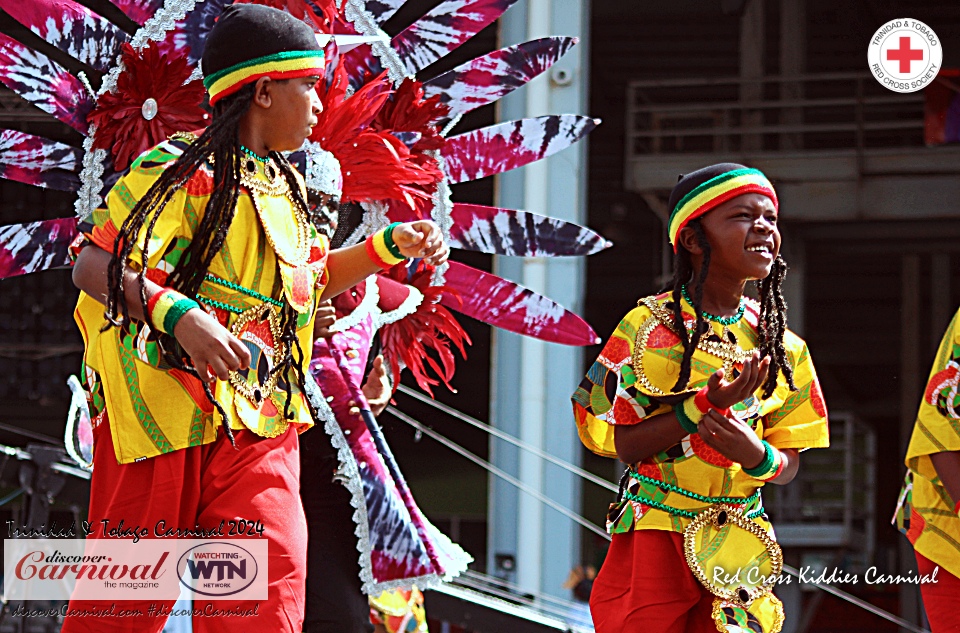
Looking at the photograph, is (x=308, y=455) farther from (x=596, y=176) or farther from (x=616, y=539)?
(x=596, y=176)

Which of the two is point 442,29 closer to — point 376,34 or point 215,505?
point 376,34

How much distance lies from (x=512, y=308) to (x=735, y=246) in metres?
0.93

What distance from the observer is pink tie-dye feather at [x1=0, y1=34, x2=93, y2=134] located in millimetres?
3352

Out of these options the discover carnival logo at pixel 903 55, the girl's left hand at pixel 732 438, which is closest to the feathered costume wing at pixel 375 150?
the girl's left hand at pixel 732 438

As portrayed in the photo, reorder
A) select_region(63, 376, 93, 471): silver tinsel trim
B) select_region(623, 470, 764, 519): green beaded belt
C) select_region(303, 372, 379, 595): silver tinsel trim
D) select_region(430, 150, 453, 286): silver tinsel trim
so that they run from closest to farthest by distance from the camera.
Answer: select_region(623, 470, 764, 519): green beaded belt < select_region(303, 372, 379, 595): silver tinsel trim < select_region(430, 150, 453, 286): silver tinsel trim < select_region(63, 376, 93, 471): silver tinsel trim

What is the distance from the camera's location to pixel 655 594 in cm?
290

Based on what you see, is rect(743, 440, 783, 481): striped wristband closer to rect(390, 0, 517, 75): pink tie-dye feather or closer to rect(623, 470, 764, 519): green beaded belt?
rect(623, 470, 764, 519): green beaded belt

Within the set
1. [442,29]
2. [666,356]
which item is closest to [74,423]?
[442,29]

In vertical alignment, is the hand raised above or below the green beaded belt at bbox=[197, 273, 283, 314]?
below

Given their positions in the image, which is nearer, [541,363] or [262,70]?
[262,70]

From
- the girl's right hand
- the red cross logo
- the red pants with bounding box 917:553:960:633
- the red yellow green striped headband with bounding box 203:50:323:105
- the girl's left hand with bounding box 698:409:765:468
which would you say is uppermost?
the red cross logo

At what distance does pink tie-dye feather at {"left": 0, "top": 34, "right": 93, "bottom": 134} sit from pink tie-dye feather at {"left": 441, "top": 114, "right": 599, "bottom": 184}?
3.17 feet

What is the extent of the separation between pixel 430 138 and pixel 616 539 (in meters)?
1.21

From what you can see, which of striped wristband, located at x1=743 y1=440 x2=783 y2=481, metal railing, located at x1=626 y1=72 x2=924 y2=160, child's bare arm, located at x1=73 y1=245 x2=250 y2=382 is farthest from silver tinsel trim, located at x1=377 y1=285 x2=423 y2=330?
metal railing, located at x1=626 y1=72 x2=924 y2=160
